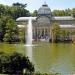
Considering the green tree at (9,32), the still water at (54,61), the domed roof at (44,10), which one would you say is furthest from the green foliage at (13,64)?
the domed roof at (44,10)

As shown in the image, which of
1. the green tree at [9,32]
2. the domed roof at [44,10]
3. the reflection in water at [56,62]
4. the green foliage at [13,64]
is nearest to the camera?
the green foliage at [13,64]

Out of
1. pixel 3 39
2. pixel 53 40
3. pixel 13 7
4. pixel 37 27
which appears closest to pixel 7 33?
pixel 3 39

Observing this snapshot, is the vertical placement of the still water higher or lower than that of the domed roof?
lower

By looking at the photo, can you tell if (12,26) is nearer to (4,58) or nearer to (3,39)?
(3,39)

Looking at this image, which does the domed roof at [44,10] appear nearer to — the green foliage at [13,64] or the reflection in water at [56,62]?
the reflection in water at [56,62]

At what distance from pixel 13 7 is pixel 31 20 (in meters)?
19.2

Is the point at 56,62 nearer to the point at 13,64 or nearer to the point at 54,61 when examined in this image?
the point at 54,61

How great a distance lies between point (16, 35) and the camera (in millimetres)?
67062

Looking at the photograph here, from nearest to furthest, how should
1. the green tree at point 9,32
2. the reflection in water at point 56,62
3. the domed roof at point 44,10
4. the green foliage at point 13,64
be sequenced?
the green foliage at point 13,64, the reflection in water at point 56,62, the green tree at point 9,32, the domed roof at point 44,10

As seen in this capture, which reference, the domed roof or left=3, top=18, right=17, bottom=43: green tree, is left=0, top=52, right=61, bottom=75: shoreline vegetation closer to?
left=3, top=18, right=17, bottom=43: green tree

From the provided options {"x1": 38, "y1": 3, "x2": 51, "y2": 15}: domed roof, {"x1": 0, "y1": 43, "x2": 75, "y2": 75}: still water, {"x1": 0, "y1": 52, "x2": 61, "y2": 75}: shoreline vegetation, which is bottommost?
{"x1": 0, "y1": 43, "x2": 75, "y2": 75}: still water

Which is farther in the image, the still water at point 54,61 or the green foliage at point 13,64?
the still water at point 54,61

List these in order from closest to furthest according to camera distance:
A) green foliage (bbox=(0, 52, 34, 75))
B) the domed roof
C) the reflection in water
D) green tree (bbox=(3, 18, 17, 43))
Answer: green foliage (bbox=(0, 52, 34, 75)) < the reflection in water < green tree (bbox=(3, 18, 17, 43)) < the domed roof

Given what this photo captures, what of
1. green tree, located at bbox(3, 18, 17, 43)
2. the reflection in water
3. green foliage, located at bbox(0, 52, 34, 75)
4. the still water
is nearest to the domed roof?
green tree, located at bbox(3, 18, 17, 43)
